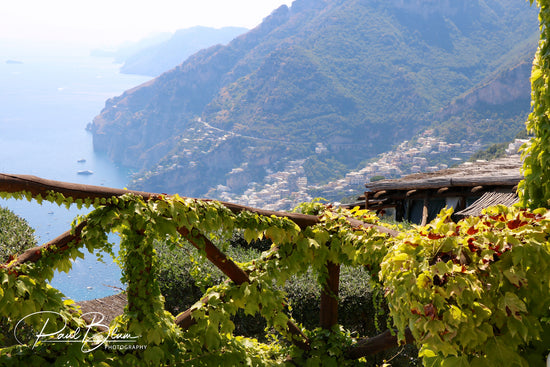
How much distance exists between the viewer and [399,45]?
93312mm

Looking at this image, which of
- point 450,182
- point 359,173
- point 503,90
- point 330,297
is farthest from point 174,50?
point 330,297

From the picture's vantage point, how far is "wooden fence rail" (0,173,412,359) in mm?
2438

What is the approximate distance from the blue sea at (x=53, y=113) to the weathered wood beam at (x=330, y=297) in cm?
5985

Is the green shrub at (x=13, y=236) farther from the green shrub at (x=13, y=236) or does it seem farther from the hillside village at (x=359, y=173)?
the hillside village at (x=359, y=173)

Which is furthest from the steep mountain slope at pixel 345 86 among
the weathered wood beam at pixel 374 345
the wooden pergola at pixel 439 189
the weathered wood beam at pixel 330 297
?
the weathered wood beam at pixel 374 345

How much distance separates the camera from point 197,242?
A: 2.84m

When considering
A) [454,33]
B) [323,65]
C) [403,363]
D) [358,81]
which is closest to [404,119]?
[358,81]

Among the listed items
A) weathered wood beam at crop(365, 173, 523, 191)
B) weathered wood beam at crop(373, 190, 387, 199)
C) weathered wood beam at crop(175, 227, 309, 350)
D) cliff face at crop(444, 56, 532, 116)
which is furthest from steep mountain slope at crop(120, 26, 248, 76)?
weathered wood beam at crop(175, 227, 309, 350)

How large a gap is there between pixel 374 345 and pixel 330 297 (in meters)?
0.54

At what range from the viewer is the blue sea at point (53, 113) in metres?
93.1

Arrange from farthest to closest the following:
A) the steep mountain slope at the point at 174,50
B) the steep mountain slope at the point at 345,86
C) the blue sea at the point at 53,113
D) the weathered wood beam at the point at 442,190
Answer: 1. the steep mountain slope at the point at 174,50
2. the blue sea at the point at 53,113
3. the steep mountain slope at the point at 345,86
4. the weathered wood beam at the point at 442,190

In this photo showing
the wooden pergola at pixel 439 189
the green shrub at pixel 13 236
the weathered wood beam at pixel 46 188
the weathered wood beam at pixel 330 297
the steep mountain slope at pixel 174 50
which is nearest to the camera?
the weathered wood beam at pixel 46 188

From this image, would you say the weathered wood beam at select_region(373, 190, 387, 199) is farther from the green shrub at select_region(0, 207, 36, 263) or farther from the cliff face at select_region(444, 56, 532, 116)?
the cliff face at select_region(444, 56, 532, 116)

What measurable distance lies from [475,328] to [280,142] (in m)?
82.1
